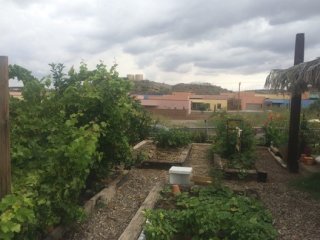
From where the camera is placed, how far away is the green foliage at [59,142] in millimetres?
3645

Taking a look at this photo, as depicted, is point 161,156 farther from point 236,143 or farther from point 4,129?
point 4,129

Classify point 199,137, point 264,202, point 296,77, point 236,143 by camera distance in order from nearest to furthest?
1. point 264,202
2. point 296,77
3. point 236,143
4. point 199,137

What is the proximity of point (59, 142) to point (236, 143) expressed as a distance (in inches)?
217

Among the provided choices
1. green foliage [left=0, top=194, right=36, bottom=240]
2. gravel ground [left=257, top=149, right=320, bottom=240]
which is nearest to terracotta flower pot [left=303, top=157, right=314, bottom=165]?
gravel ground [left=257, top=149, right=320, bottom=240]

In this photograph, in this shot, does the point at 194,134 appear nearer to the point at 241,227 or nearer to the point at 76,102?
the point at 76,102

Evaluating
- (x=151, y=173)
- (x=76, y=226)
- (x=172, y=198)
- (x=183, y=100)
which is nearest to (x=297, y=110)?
(x=151, y=173)

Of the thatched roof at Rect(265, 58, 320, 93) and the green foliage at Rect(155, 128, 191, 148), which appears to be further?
the green foliage at Rect(155, 128, 191, 148)

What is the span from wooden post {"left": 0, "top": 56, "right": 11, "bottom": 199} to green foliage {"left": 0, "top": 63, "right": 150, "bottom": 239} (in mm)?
170

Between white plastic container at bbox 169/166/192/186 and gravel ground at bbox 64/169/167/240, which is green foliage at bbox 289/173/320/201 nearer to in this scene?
white plastic container at bbox 169/166/192/186

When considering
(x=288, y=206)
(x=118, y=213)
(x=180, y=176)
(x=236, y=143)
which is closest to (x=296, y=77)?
(x=288, y=206)

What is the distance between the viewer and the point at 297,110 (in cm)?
839

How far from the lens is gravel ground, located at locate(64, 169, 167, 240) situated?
4.44 metres

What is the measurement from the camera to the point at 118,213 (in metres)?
5.25

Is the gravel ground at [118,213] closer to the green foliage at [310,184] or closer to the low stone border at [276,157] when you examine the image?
the green foliage at [310,184]
